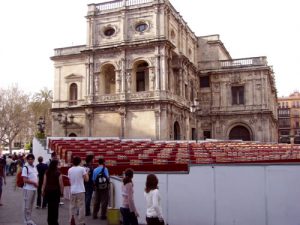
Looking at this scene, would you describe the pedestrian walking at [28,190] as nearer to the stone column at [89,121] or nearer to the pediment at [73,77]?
the stone column at [89,121]

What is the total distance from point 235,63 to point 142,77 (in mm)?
13149

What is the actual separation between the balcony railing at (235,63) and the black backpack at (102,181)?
35.8m

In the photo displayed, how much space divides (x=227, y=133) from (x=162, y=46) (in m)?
14.8

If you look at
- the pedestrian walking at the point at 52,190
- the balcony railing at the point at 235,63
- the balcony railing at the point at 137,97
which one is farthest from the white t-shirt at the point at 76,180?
the balcony railing at the point at 235,63

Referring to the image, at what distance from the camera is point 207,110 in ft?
144

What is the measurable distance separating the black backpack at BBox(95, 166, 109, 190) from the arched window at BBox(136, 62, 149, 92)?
26243mm

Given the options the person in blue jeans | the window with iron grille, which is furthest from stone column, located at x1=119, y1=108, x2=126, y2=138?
the person in blue jeans

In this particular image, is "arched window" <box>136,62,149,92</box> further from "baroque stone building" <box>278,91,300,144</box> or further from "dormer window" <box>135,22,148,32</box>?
"baroque stone building" <box>278,91,300,144</box>

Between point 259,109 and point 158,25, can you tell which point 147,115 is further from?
point 259,109

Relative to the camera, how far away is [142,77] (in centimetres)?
3712

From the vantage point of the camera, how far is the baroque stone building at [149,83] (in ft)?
111

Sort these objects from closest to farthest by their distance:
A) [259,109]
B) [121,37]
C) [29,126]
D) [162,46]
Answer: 1. [162,46]
2. [121,37]
3. [259,109]
4. [29,126]

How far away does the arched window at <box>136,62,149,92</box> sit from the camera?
36406 mm

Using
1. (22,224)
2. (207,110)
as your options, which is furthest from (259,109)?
(22,224)
